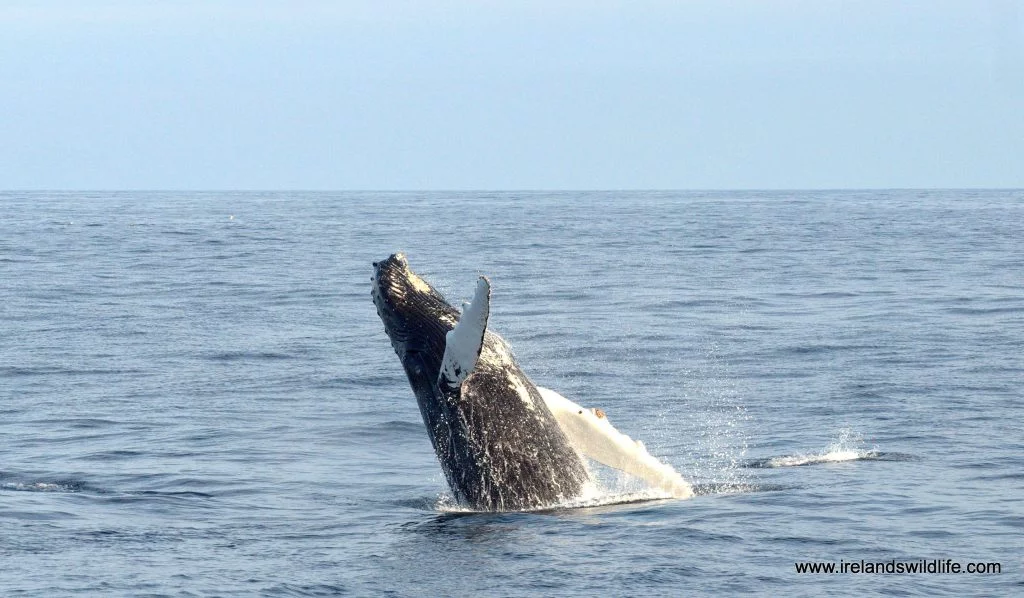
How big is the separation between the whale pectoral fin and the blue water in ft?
3.98

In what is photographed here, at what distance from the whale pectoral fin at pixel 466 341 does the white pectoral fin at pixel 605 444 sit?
122cm

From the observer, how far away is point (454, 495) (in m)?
12.0

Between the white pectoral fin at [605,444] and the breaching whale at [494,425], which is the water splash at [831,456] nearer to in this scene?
the breaching whale at [494,425]

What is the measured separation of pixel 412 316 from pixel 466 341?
1.63m

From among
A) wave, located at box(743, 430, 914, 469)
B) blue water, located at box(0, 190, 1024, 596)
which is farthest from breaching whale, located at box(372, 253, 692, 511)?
wave, located at box(743, 430, 914, 469)

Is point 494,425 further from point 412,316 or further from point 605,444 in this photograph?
point 412,316

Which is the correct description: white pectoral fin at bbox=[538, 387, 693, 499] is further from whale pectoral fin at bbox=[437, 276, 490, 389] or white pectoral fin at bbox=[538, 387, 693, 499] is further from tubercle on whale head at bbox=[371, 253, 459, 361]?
whale pectoral fin at bbox=[437, 276, 490, 389]

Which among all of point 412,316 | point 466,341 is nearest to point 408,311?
point 412,316

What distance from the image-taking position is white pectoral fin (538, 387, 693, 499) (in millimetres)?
11961

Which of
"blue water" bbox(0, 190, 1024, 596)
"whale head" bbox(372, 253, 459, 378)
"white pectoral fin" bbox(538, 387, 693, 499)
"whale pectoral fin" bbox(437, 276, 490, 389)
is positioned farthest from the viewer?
"whale head" bbox(372, 253, 459, 378)

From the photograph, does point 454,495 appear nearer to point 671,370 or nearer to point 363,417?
point 363,417

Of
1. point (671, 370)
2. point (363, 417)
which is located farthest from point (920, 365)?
point (363, 417)

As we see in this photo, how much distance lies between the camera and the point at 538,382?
2045 centimetres

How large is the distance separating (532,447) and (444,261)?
31.0m
